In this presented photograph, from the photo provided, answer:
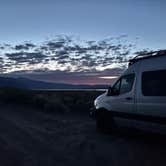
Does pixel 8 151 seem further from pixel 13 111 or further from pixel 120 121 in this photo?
pixel 13 111

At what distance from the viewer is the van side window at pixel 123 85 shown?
34.7ft

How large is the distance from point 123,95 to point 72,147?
2.27 meters

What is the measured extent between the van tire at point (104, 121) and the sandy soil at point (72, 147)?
223 millimetres

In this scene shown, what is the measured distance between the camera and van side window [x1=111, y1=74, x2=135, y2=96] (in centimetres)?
1058

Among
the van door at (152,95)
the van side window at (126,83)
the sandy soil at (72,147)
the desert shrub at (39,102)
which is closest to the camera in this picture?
the sandy soil at (72,147)

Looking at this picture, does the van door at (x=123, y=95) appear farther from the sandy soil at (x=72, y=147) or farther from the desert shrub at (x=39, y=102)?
the desert shrub at (x=39, y=102)

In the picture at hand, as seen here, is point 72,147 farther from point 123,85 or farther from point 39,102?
point 39,102

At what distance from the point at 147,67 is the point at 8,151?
14.9ft

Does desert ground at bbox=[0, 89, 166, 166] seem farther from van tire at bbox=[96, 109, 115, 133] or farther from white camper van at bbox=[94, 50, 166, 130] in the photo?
white camper van at bbox=[94, 50, 166, 130]

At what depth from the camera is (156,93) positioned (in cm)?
938

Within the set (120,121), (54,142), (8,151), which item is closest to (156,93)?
(120,121)

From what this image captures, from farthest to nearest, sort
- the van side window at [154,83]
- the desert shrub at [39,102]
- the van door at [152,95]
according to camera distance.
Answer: the desert shrub at [39,102]
the van side window at [154,83]
the van door at [152,95]

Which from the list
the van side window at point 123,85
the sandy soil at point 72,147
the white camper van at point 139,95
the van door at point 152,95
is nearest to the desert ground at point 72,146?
the sandy soil at point 72,147

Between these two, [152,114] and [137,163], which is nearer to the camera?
[137,163]
